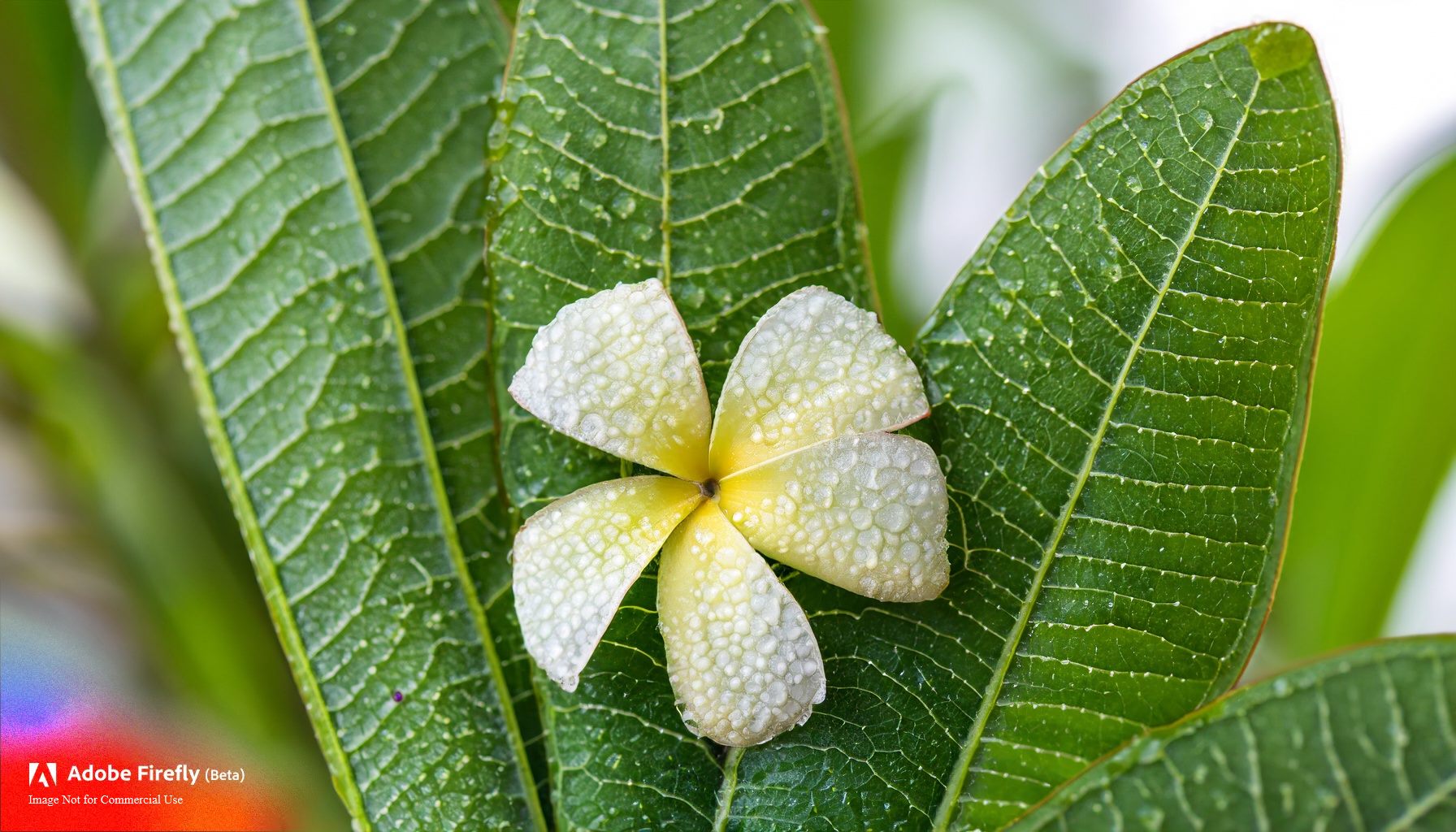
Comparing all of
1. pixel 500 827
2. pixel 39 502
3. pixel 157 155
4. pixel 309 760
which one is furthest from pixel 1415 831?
pixel 39 502

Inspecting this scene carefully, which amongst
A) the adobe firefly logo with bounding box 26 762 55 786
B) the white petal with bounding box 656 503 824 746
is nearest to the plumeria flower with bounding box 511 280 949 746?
the white petal with bounding box 656 503 824 746

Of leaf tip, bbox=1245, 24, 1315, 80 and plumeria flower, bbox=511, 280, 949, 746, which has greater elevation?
leaf tip, bbox=1245, 24, 1315, 80

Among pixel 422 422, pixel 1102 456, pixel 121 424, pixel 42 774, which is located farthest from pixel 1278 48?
pixel 121 424

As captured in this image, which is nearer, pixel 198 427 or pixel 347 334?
pixel 347 334

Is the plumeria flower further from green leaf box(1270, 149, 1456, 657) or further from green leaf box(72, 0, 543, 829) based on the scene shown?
green leaf box(1270, 149, 1456, 657)

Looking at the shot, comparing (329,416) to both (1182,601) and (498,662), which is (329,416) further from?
(1182,601)

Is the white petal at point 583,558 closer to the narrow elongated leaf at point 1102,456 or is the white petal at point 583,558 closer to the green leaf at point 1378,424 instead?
the narrow elongated leaf at point 1102,456

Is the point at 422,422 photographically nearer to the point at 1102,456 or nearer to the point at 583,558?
the point at 583,558
